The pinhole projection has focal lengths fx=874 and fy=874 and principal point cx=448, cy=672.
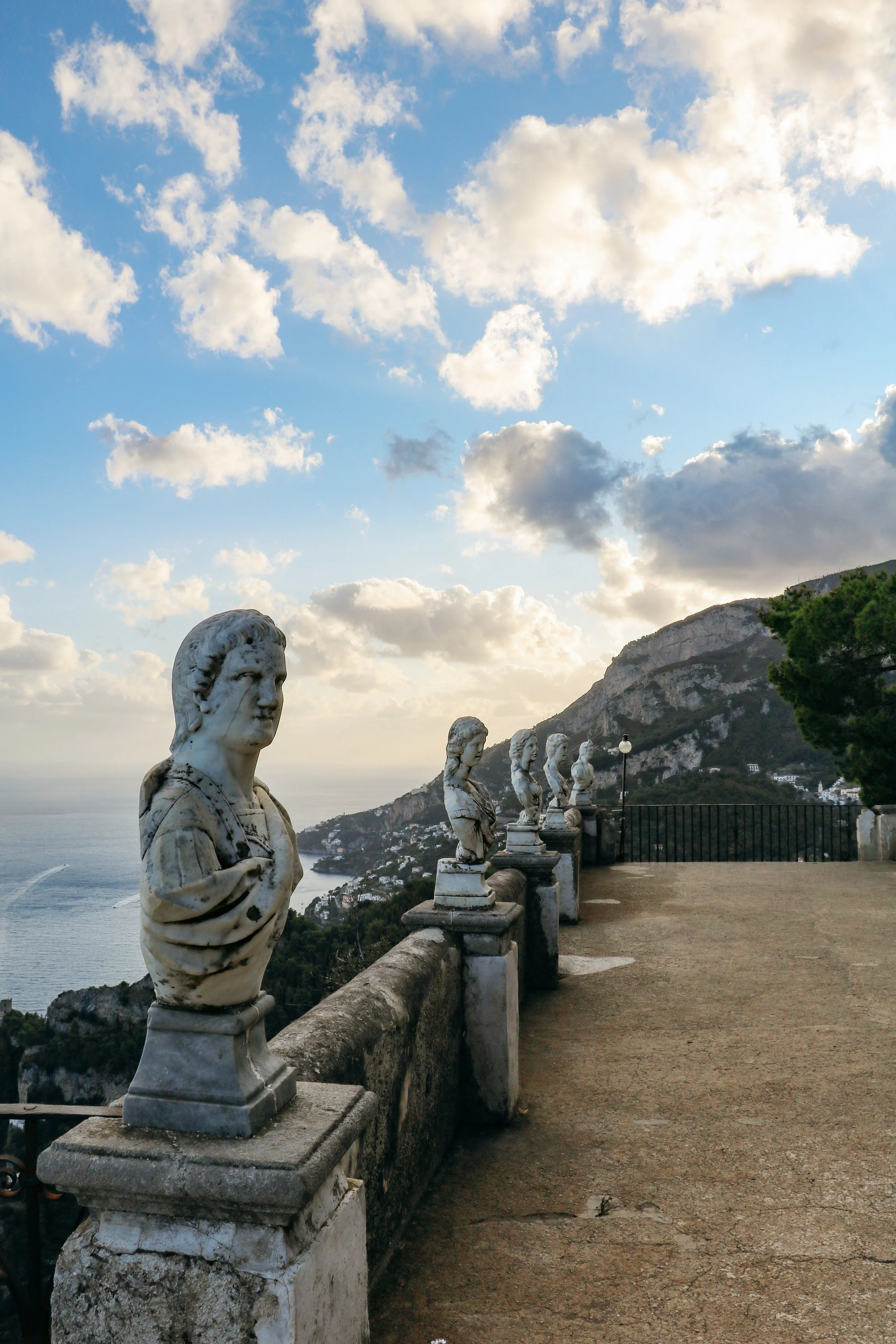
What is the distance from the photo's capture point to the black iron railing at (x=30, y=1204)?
1.97 meters

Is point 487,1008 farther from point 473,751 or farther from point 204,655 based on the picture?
point 204,655

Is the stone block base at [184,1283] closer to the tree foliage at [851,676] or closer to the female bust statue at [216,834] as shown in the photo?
the female bust statue at [216,834]

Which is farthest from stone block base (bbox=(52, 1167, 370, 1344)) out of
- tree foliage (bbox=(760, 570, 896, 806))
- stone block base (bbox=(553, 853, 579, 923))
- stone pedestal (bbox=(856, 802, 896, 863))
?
tree foliage (bbox=(760, 570, 896, 806))

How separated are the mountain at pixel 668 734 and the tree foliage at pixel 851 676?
1240 mm

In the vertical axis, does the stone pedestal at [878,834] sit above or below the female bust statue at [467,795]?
below

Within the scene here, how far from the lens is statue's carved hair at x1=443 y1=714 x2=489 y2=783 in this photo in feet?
14.5

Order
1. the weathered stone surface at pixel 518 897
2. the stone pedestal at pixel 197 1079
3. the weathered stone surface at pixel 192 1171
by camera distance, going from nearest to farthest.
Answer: the weathered stone surface at pixel 192 1171
the stone pedestal at pixel 197 1079
the weathered stone surface at pixel 518 897

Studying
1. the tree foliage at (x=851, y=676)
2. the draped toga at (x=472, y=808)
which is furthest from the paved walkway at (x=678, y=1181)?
the tree foliage at (x=851, y=676)

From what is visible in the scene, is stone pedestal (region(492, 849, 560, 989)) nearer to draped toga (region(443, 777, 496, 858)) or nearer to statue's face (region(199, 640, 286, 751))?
draped toga (region(443, 777, 496, 858))

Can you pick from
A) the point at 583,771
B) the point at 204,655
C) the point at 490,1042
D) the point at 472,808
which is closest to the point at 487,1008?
the point at 490,1042

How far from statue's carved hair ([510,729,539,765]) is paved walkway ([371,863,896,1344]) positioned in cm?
173

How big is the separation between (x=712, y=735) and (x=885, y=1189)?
3816 cm

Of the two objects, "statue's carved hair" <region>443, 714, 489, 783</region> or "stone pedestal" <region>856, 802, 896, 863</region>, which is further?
"stone pedestal" <region>856, 802, 896, 863</region>

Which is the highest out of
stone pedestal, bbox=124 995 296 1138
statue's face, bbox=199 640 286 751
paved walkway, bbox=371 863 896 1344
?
statue's face, bbox=199 640 286 751
